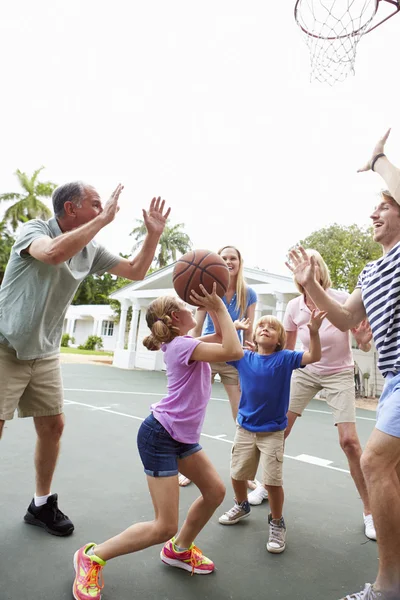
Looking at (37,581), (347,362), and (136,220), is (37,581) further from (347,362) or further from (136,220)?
(136,220)

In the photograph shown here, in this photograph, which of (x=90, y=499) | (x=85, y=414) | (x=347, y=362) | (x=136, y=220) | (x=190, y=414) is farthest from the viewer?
(x=136, y=220)

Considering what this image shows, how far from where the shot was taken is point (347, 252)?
64.7 ft

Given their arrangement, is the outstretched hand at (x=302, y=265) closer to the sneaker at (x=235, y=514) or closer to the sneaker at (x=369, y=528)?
the sneaker at (x=235, y=514)

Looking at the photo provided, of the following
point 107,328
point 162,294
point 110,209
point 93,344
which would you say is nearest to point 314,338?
point 110,209

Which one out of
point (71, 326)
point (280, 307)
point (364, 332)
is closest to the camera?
point (364, 332)

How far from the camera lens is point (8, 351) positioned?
2.64 meters

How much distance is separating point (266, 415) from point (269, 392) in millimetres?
161

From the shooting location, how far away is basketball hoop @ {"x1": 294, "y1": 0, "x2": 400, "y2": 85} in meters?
5.36

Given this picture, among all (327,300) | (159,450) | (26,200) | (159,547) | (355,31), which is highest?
(26,200)

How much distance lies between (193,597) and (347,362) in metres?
2.20

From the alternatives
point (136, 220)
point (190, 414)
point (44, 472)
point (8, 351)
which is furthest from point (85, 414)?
point (136, 220)

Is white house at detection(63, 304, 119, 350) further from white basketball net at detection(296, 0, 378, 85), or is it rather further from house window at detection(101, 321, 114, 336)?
white basketball net at detection(296, 0, 378, 85)

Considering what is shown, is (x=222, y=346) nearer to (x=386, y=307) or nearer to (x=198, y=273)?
(x=198, y=273)

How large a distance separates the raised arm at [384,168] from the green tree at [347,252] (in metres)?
16.8
